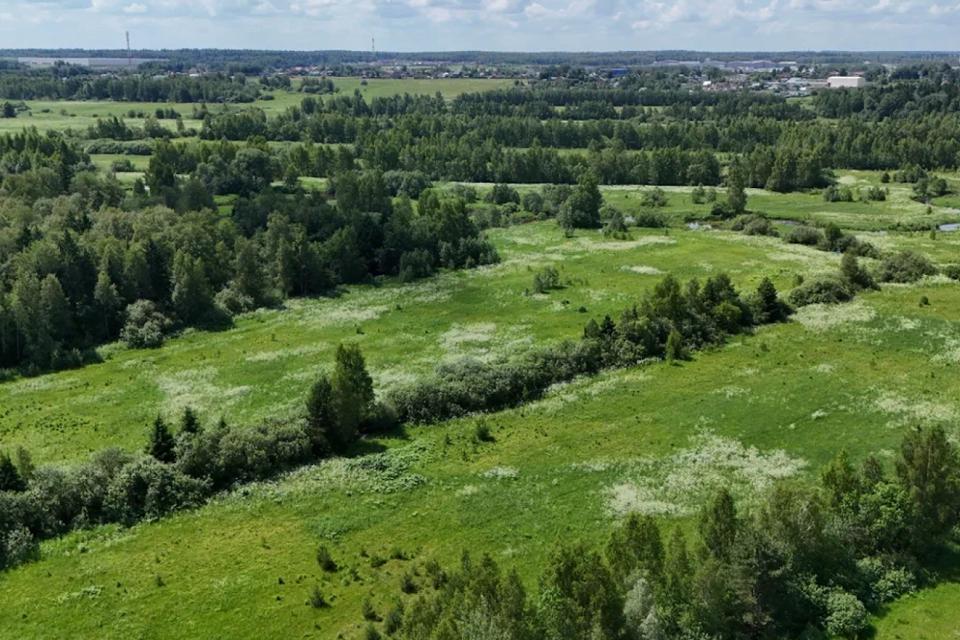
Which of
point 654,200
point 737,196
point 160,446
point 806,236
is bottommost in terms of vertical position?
point 160,446

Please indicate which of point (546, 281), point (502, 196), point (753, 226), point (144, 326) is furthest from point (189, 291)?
point (753, 226)

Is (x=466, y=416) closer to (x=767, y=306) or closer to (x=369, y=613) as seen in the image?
(x=369, y=613)

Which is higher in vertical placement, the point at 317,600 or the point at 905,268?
the point at 905,268

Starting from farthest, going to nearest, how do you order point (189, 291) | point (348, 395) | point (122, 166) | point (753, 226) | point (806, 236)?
1. point (122, 166)
2. point (753, 226)
3. point (806, 236)
4. point (189, 291)
5. point (348, 395)

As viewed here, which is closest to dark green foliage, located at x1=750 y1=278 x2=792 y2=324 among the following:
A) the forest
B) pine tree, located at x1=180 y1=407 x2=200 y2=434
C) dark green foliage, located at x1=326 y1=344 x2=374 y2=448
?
the forest

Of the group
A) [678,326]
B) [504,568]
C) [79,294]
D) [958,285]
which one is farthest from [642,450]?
[79,294]

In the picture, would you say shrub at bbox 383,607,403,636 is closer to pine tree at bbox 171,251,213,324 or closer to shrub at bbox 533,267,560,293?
pine tree at bbox 171,251,213,324
